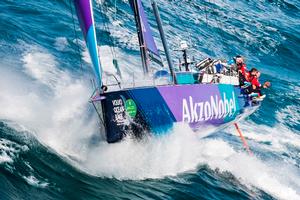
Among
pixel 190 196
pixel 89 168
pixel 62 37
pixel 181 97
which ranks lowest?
pixel 190 196

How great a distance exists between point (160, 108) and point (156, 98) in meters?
0.21

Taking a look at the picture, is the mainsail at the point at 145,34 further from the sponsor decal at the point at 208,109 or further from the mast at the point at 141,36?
the sponsor decal at the point at 208,109

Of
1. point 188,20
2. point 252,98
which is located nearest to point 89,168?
point 252,98

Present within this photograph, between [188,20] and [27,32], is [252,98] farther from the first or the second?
[188,20]

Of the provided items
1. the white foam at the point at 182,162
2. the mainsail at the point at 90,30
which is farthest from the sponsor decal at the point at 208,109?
the mainsail at the point at 90,30

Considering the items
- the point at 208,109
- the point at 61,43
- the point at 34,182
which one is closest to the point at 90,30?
the point at 34,182

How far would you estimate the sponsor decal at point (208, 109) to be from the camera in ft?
30.8

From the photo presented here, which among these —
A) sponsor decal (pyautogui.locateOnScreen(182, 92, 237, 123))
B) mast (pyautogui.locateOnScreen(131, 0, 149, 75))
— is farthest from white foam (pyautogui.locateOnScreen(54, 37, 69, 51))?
sponsor decal (pyautogui.locateOnScreen(182, 92, 237, 123))

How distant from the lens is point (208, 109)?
1012 centimetres

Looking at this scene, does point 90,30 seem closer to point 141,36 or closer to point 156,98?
point 156,98

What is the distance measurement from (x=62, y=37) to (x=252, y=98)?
5940 mm

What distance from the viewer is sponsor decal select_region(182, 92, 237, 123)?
30.8 feet

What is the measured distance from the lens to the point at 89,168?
787cm

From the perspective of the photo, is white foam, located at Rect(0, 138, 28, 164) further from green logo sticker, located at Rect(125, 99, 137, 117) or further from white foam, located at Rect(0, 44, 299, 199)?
green logo sticker, located at Rect(125, 99, 137, 117)
